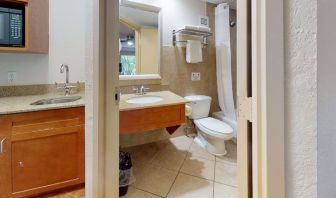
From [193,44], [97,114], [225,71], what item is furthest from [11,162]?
[225,71]

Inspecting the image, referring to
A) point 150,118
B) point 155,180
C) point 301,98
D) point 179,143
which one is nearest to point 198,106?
point 179,143

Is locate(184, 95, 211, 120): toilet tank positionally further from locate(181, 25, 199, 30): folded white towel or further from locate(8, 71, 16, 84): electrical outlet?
locate(8, 71, 16, 84): electrical outlet

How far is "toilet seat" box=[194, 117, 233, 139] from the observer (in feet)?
7.72

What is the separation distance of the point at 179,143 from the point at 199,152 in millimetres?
352

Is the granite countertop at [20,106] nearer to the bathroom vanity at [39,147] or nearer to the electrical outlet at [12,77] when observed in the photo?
the bathroom vanity at [39,147]

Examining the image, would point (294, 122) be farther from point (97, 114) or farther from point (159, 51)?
point (159, 51)

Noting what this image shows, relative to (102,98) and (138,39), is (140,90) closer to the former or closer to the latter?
(138,39)

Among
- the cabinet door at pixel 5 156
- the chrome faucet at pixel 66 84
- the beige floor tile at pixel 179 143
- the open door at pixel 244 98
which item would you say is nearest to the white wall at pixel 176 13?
the chrome faucet at pixel 66 84

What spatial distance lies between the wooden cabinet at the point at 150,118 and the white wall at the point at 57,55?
0.92m

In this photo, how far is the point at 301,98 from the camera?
19.0 inches

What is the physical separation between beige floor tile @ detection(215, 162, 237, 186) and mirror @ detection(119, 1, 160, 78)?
139 centimetres

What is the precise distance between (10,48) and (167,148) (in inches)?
76.7

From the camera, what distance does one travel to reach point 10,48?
5.71 ft

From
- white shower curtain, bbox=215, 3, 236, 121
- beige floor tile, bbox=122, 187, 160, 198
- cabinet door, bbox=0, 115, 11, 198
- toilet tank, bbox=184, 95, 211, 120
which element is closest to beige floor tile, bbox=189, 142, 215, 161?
toilet tank, bbox=184, 95, 211, 120
